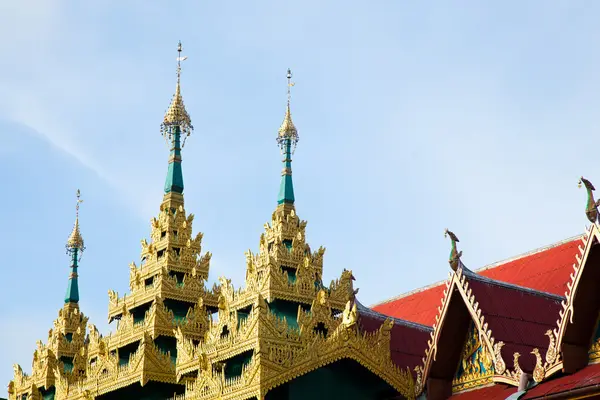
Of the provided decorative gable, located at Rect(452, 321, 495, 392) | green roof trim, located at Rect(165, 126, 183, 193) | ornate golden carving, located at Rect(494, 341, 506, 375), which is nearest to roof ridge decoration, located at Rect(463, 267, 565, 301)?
decorative gable, located at Rect(452, 321, 495, 392)

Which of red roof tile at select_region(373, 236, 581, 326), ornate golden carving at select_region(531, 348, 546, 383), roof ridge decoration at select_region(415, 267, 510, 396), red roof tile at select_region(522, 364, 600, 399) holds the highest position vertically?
red roof tile at select_region(373, 236, 581, 326)

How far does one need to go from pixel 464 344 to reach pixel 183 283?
1044 cm

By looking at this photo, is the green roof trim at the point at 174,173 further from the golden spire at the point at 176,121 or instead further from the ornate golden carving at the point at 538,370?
Result: the ornate golden carving at the point at 538,370

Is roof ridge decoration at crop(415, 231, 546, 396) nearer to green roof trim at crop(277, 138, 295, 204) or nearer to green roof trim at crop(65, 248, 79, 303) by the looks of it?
green roof trim at crop(277, 138, 295, 204)

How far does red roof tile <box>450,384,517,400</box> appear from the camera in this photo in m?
21.4

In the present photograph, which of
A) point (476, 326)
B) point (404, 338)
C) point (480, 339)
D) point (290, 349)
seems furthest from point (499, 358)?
point (404, 338)

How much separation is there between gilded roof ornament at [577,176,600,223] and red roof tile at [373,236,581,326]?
16.5 feet

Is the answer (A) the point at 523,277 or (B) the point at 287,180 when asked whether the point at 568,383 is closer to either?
(A) the point at 523,277

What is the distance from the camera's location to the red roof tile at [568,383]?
19.3m

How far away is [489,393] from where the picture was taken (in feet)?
72.2

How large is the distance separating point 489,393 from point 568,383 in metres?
2.47

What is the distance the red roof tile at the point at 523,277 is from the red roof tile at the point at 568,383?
4713mm

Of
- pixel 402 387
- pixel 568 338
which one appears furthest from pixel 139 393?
pixel 568 338

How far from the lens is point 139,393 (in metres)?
29.8
